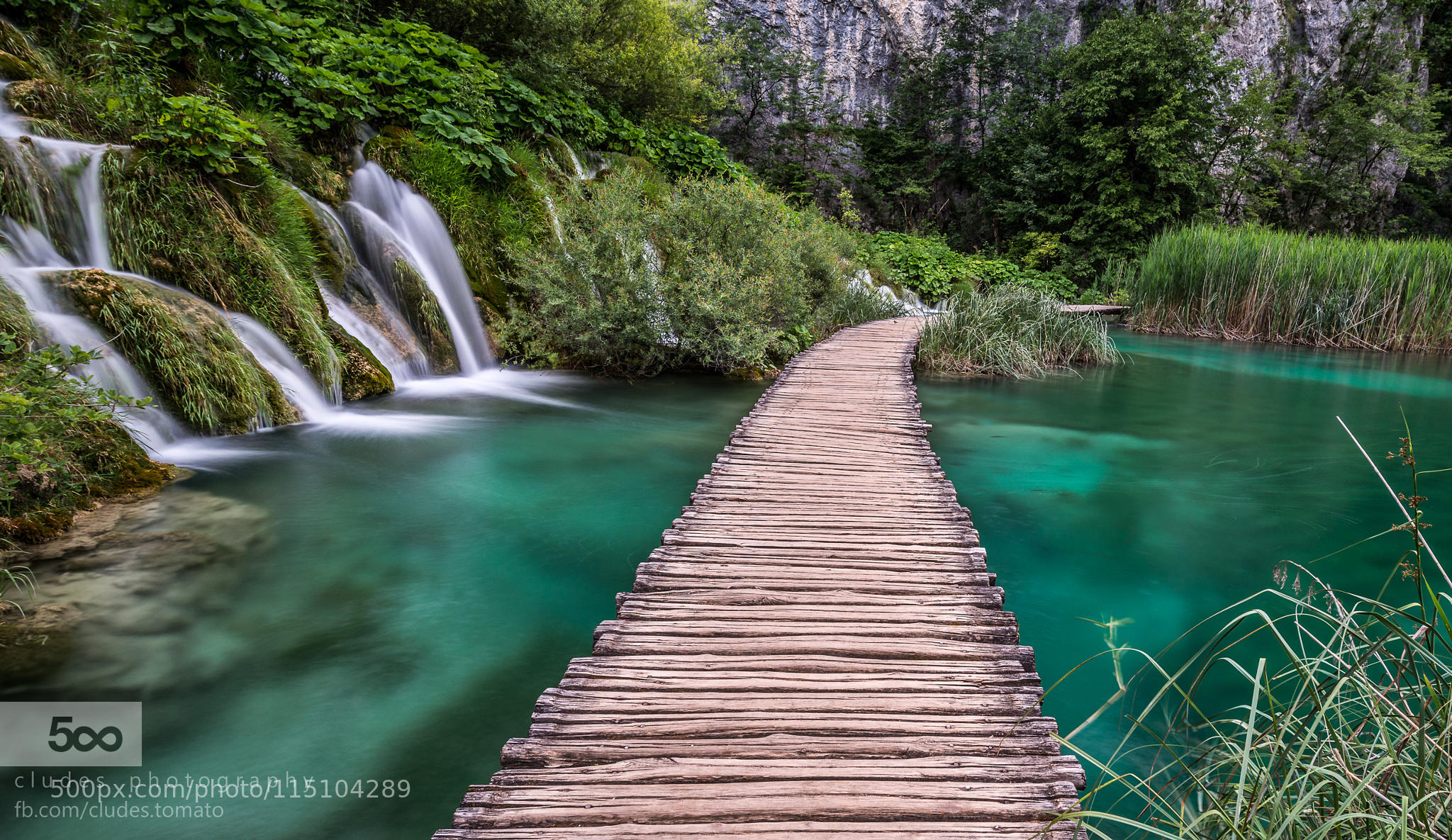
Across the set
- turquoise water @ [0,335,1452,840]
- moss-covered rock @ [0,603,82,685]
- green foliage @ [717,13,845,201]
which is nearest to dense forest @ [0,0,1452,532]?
moss-covered rock @ [0,603,82,685]

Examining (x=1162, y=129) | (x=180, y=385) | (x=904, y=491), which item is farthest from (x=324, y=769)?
(x=1162, y=129)

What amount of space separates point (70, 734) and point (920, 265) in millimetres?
19245

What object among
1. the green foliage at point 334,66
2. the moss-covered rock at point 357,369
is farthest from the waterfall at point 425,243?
the moss-covered rock at point 357,369

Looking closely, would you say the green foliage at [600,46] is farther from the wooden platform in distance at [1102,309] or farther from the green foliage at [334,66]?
the wooden platform in distance at [1102,309]

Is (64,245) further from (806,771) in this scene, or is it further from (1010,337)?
(1010,337)

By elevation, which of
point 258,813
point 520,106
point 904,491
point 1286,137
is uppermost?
point 1286,137

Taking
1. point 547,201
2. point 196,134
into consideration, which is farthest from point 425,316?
point 547,201

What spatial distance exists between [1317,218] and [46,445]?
29033 mm

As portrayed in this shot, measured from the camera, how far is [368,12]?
34.2ft

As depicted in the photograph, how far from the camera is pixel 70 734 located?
2.32 metres

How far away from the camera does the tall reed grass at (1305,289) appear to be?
39.4ft

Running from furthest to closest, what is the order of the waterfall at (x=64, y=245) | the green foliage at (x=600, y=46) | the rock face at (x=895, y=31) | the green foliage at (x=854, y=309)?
the rock face at (x=895, y=31)
the green foliage at (x=854, y=309)
the green foliage at (x=600, y=46)
the waterfall at (x=64, y=245)

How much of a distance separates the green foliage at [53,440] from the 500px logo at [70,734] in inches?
47.1

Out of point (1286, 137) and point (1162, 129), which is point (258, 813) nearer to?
point (1162, 129)
